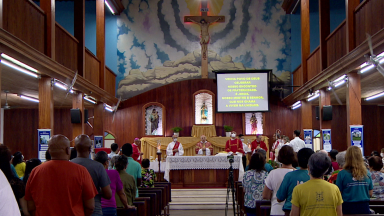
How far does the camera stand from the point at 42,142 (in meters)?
7.37

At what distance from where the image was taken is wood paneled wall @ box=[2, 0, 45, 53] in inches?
233

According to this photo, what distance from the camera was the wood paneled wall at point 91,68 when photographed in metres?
10.6

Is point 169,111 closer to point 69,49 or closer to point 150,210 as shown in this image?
point 69,49

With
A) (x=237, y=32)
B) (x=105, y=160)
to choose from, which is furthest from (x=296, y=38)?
(x=105, y=160)

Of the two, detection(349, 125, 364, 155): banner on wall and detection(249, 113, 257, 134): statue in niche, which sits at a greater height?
detection(249, 113, 257, 134): statue in niche

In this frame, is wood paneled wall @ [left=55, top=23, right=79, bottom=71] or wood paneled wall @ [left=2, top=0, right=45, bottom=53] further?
wood paneled wall @ [left=55, top=23, right=79, bottom=71]

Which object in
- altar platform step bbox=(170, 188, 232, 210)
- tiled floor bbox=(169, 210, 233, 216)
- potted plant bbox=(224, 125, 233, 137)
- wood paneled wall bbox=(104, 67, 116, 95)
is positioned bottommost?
tiled floor bbox=(169, 210, 233, 216)

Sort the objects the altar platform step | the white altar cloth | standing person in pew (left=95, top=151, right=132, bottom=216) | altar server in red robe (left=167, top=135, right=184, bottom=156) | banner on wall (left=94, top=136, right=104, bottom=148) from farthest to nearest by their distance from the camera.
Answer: banner on wall (left=94, top=136, right=104, bottom=148), altar server in red robe (left=167, top=135, right=184, bottom=156), the white altar cloth, the altar platform step, standing person in pew (left=95, top=151, right=132, bottom=216)

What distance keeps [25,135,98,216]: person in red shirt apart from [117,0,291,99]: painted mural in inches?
511

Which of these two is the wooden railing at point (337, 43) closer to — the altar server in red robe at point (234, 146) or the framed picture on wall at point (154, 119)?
the altar server in red robe at point (234, 146)

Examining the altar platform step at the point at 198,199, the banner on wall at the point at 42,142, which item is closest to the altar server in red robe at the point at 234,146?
the altar platform step at the point at 198,199

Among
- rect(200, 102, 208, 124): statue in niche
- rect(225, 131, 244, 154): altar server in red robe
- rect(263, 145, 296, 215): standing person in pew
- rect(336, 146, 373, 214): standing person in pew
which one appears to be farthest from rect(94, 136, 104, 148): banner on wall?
rect(336, 146, 373, 214): standing person in pew

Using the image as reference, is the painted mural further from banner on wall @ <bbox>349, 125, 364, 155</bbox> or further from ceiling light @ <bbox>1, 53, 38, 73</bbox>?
ceiling light @ <bbox>1, 53, 38, 73</bbox>

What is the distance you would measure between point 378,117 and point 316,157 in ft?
48.7
